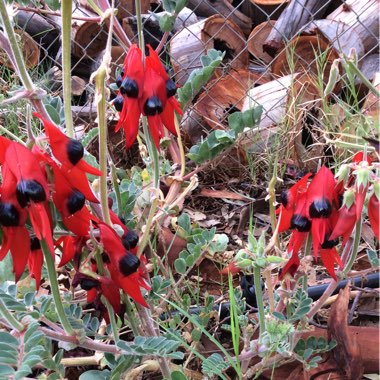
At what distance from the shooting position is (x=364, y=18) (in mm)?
2391

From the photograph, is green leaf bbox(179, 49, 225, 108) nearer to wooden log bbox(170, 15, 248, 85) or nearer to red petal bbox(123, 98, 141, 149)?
red petal bbox(123, 98, 141, 149)

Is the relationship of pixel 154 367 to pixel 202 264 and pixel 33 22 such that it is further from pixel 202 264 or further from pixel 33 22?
pixel 33 22

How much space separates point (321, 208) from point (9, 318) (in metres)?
0.43

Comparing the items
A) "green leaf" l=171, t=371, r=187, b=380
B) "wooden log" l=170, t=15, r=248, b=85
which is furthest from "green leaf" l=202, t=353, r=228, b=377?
"wooden log" l=170, t=15, r=248, b=85

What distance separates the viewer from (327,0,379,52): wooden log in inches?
93.0

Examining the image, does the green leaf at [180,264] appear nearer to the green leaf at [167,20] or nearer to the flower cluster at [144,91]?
the flower cluster at [144,91]

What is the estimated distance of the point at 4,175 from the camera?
712 mm

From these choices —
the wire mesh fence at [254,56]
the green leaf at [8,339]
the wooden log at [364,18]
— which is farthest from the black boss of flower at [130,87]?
the wooden log at [364,18]

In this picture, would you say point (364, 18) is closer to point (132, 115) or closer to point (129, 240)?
point (132, 115)

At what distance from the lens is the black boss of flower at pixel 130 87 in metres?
1.01

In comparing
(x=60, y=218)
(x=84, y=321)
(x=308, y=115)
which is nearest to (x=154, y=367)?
(x=84, y=321)

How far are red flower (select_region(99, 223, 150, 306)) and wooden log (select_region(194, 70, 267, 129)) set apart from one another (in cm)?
133

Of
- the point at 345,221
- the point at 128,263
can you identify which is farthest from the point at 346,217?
the point at 128,263

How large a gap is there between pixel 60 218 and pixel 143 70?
1.08 feet
